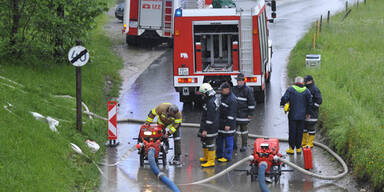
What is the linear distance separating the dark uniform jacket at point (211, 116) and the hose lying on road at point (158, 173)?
115 centimetres

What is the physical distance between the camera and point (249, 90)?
1281 centimetres

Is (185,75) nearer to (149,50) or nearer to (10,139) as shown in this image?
(10,139)

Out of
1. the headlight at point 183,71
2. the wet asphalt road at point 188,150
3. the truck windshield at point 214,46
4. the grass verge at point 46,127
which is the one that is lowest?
the wet asphalt road at point 188,150

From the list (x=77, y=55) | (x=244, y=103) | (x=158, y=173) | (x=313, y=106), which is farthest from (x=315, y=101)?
(x=77, y=55)

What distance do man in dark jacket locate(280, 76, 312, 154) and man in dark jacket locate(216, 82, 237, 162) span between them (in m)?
1.03

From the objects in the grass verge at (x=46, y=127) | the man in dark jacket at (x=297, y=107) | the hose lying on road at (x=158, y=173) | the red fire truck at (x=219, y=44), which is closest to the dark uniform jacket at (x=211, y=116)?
the hose lying on road at (x=158, y=173)

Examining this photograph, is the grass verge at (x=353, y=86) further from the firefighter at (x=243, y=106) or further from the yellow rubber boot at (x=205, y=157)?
the yellow rubber boot at (x=205, y=157)

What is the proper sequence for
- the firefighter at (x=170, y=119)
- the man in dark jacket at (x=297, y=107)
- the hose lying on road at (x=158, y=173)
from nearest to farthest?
1. the hose lying on road at (x=158, y=173)
2. the firefighter at (x=170, y=119)
3. the man in dark jacket at (x=297, y=107)

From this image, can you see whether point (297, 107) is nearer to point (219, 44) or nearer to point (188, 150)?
point (188, 150)

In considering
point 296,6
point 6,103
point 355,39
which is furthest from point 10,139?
point 296,6

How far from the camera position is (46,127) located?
38.4ft

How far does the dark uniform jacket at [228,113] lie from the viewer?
39.3ft

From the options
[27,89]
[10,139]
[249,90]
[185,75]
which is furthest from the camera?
[185,75]

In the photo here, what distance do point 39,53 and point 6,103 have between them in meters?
5.93
